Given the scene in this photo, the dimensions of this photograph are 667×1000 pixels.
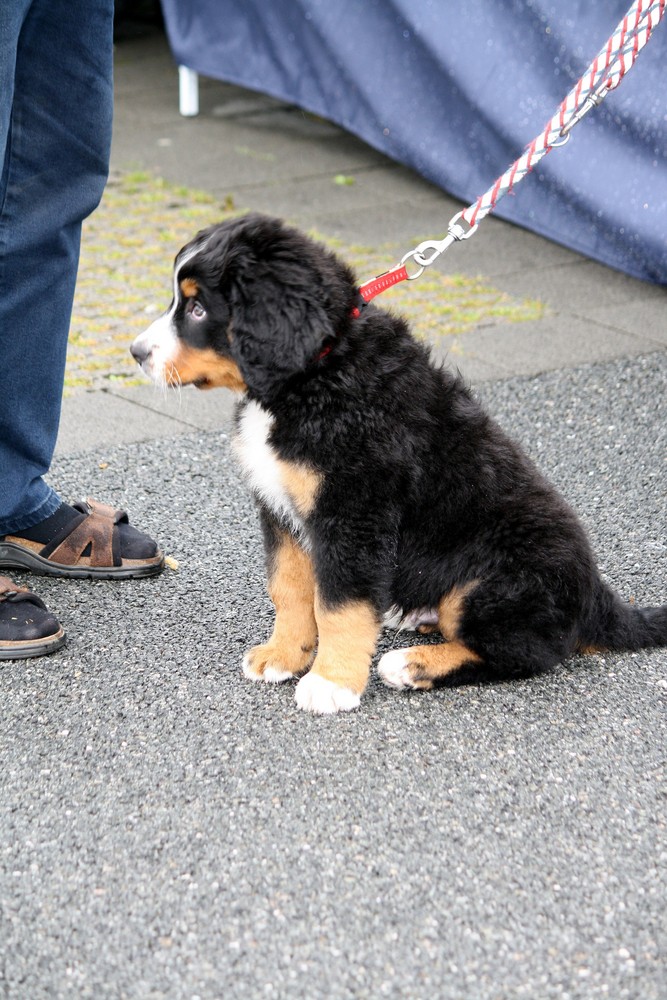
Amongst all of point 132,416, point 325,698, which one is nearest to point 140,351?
point 325,698

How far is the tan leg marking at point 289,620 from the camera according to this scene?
3084 millimetres

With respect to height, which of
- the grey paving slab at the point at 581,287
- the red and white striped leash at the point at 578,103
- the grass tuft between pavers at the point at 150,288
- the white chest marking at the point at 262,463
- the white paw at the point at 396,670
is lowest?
the grass tuft between pavers at the point at 150,288

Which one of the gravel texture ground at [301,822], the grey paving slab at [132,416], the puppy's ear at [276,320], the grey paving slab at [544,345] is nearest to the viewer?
the gravel texture ground at [301,822]

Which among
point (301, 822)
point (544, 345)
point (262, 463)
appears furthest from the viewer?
point (544, 345)

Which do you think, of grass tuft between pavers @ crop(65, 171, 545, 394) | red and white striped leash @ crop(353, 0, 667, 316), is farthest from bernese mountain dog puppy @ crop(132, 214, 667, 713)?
grass tuft between pavers @ crop(65, 171, 545, 394)

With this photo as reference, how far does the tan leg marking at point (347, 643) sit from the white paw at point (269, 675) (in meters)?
0.15

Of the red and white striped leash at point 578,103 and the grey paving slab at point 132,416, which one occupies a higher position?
the red and white striped leash at point 578,103

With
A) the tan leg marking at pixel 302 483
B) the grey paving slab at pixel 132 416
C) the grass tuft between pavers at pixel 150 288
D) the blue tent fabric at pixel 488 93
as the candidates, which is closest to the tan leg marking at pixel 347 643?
the tan leg marking at pixel 302 483

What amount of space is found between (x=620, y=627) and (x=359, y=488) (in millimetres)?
832

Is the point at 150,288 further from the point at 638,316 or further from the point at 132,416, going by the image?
the point at 638,316

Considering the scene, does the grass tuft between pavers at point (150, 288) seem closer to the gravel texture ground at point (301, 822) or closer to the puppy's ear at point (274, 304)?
the gravel texture ground at point (301, 822)

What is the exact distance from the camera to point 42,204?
11.4 ft

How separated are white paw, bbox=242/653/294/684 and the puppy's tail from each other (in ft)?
2.52

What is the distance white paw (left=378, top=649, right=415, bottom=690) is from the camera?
9.88 ft
